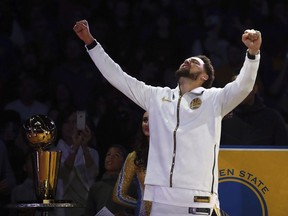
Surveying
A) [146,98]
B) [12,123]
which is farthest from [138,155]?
[12,123]

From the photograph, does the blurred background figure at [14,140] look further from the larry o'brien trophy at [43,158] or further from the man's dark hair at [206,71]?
the man's dark hair at [206,71]

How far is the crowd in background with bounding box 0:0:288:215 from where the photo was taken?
1145 centimetres

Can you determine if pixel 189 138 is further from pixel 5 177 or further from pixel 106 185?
pixel 5 177

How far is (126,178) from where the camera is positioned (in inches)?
313

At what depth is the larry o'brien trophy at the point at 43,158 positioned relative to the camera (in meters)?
7.13

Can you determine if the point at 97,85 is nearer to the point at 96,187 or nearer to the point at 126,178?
the point at 96,187

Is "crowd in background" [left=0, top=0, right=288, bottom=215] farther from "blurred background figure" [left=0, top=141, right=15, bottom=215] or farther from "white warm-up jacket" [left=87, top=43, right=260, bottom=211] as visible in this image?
"white warm-up jacket" [left=87, top=43, right=260, bottom=211]

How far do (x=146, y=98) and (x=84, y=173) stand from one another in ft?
7.82

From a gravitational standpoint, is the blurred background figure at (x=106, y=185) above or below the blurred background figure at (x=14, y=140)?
below

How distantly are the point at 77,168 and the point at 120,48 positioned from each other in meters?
3.54

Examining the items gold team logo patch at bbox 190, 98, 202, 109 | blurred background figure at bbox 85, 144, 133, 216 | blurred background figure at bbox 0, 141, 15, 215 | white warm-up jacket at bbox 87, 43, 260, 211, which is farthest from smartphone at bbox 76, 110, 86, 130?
gold team logo patch at bbox 190, 98, 202, 109

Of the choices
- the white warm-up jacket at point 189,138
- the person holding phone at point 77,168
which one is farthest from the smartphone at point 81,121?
the white warm-up jacket at point 189,138

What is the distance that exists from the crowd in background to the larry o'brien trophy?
3.34 metres

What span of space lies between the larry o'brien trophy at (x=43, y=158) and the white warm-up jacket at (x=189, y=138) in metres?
0.72
